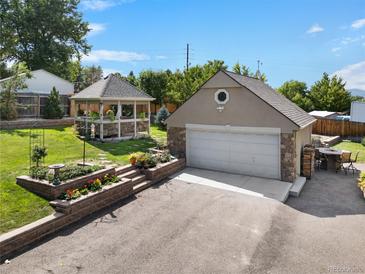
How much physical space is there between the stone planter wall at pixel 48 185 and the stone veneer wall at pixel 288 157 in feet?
25.6

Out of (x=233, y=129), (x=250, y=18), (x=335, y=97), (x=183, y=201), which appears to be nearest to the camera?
(x=183, y=201)

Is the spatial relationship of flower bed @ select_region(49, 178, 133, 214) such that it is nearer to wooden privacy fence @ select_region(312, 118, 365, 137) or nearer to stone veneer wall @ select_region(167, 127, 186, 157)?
stone veneer wall @ select_region(167, 127, 186, 157)

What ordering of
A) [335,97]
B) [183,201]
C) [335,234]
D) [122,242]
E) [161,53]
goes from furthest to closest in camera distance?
[161,53]
[335,97]
[183,201]
[335,234]
[122,242]

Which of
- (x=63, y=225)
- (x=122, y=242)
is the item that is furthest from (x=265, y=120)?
(x=63, y=225)

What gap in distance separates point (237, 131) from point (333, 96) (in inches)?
1022

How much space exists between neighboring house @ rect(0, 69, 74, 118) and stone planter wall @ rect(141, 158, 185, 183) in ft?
54.8

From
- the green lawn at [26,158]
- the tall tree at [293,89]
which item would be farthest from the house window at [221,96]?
the tall tree at [293,89]

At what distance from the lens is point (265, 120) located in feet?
38.4

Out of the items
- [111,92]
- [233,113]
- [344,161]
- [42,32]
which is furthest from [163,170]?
[42,32]

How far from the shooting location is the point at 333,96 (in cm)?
3259

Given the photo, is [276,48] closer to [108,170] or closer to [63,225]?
[108,170]

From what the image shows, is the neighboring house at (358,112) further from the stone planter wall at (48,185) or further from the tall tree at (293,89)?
the stone planter wall at (48,185)

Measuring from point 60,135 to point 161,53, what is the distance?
3246cm

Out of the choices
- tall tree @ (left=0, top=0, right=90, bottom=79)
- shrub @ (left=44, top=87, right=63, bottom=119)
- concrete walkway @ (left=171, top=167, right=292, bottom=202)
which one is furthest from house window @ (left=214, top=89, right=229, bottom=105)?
tall tree @ (left=0, top=0, right=90, bottom=79)
